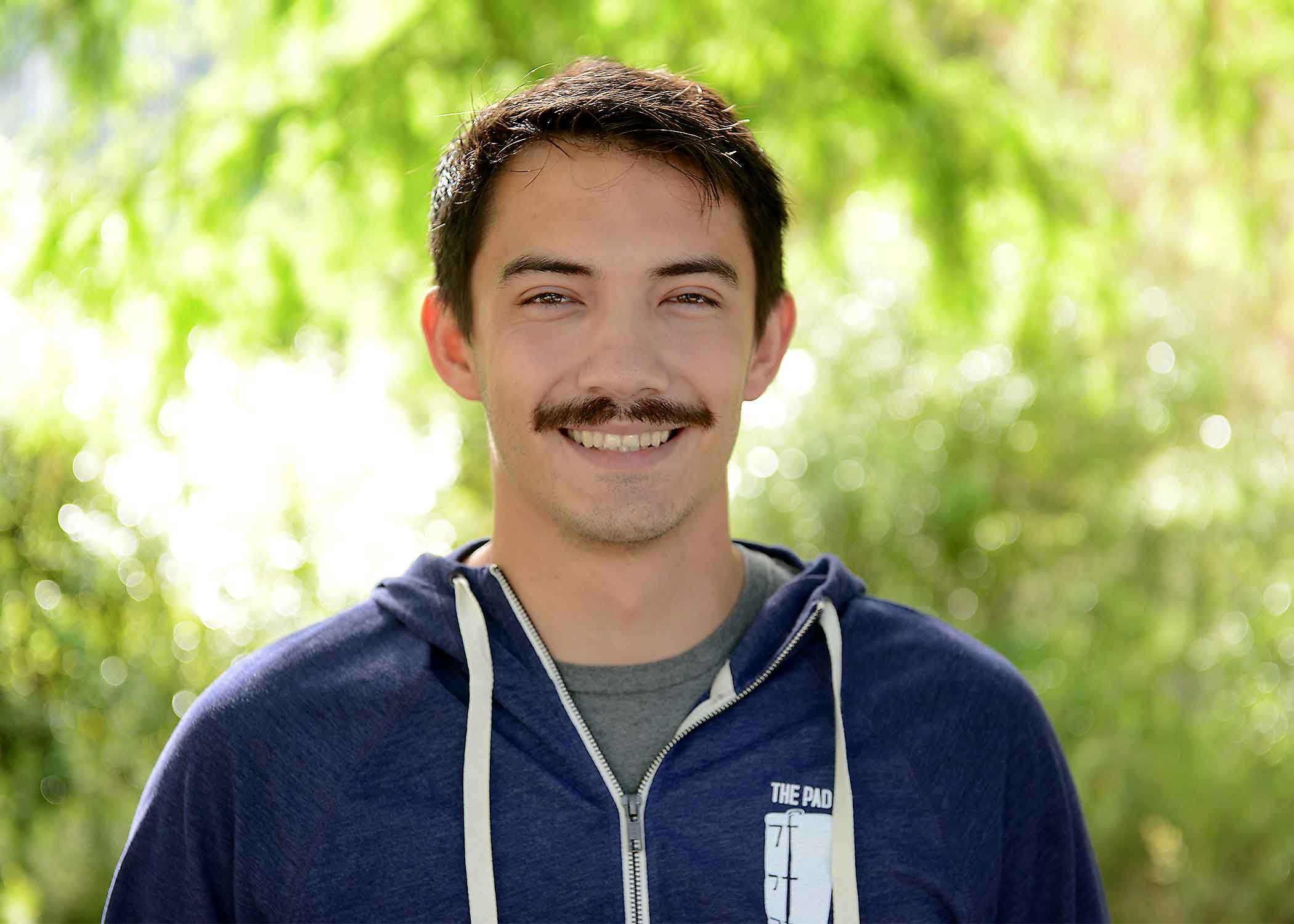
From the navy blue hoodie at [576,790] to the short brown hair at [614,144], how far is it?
38cm

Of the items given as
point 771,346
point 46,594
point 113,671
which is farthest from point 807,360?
point 771,346

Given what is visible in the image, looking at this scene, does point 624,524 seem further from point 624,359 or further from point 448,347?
point 448,347

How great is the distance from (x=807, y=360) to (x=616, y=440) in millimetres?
3969

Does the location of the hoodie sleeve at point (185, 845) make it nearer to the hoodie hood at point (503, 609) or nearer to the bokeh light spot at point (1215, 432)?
the hoodie hood at point (503, 609)

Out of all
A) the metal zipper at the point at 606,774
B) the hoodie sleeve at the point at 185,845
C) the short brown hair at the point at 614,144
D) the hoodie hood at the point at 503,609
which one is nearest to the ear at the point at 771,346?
the short brown hair at the point at 614,144

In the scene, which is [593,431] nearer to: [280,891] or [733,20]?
[280,891]

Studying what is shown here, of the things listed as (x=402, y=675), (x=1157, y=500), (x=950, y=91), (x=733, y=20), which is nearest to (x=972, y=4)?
(x=950, y=91)

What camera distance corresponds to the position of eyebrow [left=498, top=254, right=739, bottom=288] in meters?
1.42

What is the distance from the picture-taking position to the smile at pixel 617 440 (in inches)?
54.7

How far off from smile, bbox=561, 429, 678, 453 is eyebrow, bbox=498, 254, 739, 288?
166mm

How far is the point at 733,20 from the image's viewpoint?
2.96 meters

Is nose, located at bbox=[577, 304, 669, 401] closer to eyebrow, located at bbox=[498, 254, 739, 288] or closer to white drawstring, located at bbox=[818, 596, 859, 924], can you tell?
eyebrow, located at bbox=[498, 254, 739, 288]

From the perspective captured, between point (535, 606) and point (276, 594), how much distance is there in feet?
10.8

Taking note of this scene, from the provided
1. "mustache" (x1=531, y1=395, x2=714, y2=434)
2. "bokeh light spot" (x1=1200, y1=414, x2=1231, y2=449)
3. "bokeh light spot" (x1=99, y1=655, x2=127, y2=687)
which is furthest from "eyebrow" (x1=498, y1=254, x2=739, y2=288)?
"bokeh light spot" (x1=1200, y1=414, x2=1231, y2=449)
